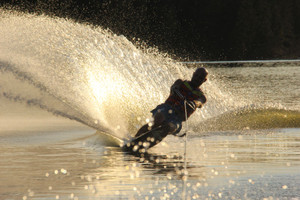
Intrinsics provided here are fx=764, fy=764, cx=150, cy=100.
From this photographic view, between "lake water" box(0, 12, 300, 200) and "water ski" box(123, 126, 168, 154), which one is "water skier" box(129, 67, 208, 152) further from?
"lake water" box(0, 12, 300, 200)

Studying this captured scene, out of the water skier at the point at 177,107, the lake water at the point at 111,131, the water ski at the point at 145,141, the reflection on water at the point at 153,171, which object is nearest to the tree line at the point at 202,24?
the lake water at the point at 111,131

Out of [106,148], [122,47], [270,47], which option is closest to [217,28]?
[270,47]

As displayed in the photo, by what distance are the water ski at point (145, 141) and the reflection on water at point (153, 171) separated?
211 mm

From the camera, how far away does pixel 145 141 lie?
49.1 feet

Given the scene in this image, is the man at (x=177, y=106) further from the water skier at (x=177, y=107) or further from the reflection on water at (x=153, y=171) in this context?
the reflection on water at (x=153, y=171)

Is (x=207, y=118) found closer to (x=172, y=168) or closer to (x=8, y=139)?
(x=8, y=139)

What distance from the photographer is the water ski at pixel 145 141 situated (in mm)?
14745

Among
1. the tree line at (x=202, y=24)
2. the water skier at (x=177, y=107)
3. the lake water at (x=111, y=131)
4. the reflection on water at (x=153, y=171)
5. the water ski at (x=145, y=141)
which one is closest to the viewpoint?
the reflection on water at (x=153, y=171)

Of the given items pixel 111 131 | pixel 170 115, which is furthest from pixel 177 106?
pixel 111 131

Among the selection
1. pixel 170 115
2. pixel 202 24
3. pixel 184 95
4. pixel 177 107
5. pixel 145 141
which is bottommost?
pixel 145 141

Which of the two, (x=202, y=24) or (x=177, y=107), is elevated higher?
(x=202, y=24)

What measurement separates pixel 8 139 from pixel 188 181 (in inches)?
243

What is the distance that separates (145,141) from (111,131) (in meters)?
1.64

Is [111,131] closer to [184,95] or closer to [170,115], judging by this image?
[170,115]
